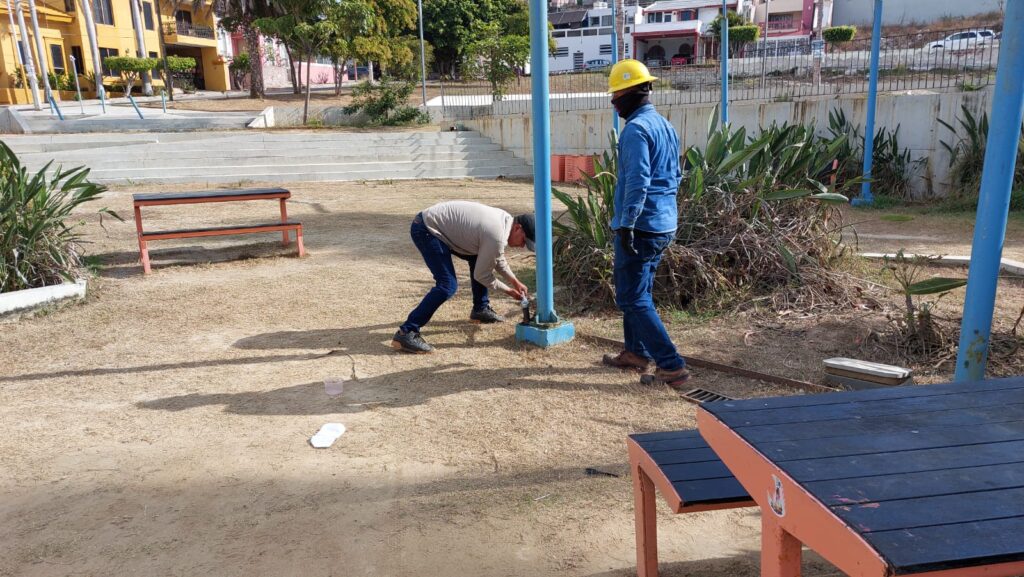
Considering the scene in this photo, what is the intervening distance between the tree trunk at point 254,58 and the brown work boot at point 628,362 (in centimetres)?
2739

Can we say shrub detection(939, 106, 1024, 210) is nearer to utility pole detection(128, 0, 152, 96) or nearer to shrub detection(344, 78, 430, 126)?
shrub detection(344, 78, 430, 126)

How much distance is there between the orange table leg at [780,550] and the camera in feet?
5.55

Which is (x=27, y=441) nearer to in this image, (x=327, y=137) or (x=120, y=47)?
(x=327, y=137)

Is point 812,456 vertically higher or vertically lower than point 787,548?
higher

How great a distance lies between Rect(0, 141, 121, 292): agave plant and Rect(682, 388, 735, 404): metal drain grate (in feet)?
17.5

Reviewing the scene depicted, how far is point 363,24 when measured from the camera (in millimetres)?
25656

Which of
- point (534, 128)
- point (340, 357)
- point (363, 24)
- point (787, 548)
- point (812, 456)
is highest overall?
point (363, 24)

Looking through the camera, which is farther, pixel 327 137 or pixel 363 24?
pixel 363 24

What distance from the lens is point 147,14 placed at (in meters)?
39.3

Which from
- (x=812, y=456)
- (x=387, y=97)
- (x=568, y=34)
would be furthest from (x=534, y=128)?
(x=568, y=34)

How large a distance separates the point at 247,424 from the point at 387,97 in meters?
21.1

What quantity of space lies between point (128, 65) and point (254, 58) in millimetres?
7954

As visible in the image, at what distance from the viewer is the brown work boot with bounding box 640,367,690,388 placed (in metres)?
4.23

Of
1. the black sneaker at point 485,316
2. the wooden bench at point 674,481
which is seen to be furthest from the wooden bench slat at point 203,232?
the wooden bench at point 674,481
